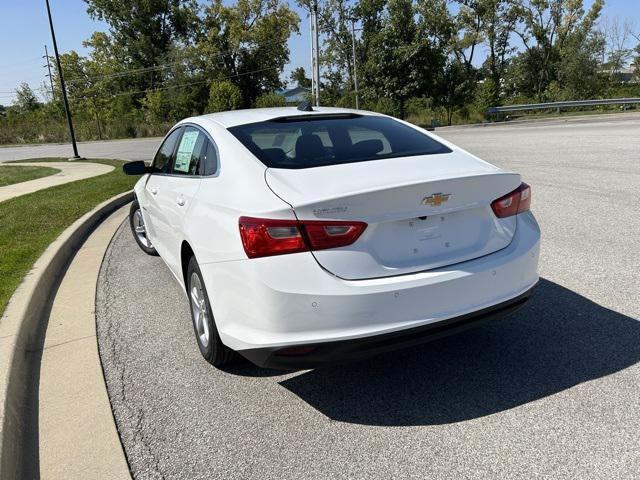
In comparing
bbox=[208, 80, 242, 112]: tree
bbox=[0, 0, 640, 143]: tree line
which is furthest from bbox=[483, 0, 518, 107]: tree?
bbox=[208, 80, 242, 112]: tree

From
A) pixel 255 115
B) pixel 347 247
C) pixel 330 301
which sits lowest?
pixel 330 301

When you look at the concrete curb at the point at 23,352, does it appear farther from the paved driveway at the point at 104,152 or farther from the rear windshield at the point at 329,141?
the paved driveway at the point at 104,152

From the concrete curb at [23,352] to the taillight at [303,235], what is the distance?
1.61m

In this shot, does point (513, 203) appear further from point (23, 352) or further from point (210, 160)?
A: point (23, 352)

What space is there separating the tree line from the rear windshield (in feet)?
102

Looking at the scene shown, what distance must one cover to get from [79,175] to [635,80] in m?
41.2

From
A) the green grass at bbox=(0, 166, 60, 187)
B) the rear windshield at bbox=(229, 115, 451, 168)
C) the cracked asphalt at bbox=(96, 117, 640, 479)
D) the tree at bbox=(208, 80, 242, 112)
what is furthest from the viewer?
the tree at bbox=(208, 80, 242, 112)

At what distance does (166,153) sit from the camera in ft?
16.4

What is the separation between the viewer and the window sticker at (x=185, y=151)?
4.16 metres

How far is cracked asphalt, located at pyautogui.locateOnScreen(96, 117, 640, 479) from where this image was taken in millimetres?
2500

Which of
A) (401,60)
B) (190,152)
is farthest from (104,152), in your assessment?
Result: (190,152)

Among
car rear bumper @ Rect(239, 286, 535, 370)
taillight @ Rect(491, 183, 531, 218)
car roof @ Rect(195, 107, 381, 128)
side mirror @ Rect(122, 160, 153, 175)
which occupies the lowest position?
car rear bumper @ Rect(239, 286, 535, 370)

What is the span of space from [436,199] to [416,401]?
1127 millimetres

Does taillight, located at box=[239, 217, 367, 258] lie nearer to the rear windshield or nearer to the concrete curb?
the rear windshield
